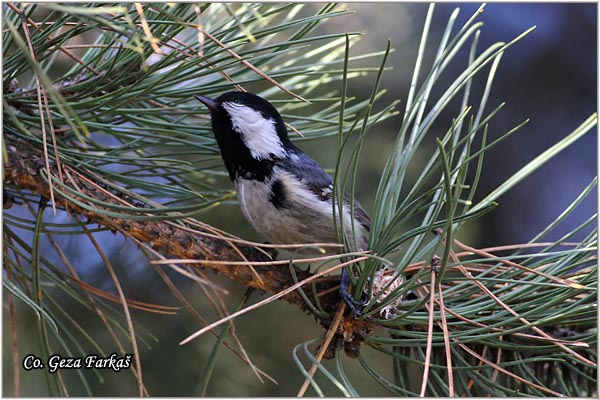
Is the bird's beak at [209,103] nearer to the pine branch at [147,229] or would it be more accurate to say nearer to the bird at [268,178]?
the bird at [268,178]

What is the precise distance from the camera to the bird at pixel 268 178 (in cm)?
100

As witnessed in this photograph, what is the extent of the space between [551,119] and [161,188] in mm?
1216

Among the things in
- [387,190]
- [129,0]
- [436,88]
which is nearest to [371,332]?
[387,190]

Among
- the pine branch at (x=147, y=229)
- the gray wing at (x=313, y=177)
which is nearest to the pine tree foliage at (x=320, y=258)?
the pine branch at (x=147, y=229)

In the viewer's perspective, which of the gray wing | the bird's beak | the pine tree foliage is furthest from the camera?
the gray wing

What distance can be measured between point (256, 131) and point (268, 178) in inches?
3.0

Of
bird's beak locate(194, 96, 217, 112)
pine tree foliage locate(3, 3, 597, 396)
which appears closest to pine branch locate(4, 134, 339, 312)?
pine tree foliage locate(3, 3, 597, 396)

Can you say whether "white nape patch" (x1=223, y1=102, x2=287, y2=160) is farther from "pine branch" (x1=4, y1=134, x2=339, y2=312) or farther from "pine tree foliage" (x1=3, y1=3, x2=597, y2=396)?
"pine branch" (x1=4, y1=134, x2=339, y2=312)

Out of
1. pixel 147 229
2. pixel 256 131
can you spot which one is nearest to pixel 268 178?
pixel 256 131

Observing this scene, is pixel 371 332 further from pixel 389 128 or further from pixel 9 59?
pixel 389 128

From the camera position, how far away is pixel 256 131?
3.40ft

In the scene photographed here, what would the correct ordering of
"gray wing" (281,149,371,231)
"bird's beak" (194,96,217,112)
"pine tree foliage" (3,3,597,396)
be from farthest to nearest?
"gray wing" (281,149,371,231), "bird's beak" (194,96,217,112), "pine tree foliage" (3,3,597,396)

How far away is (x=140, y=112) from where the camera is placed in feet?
2.69

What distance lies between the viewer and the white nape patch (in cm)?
100
